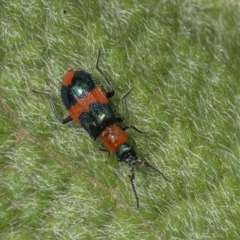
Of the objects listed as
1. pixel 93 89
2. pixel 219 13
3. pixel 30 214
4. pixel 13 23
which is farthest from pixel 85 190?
pixel 219 13

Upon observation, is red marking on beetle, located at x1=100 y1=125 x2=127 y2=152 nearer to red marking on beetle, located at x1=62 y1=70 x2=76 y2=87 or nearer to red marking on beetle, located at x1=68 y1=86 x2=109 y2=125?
red marking on beetle, located at x1=68 y1=86 x2=109 y2=125

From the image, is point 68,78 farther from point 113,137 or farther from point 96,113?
point 113,137

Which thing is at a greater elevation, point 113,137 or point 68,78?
point 68,78

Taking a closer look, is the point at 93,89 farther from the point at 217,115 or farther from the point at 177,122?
the point at 217,115

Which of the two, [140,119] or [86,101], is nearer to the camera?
[140,119]

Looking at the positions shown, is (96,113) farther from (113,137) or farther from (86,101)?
(113,137)

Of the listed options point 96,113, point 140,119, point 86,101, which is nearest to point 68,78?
point 86,101

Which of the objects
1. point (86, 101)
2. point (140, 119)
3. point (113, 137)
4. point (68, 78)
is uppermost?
point (68, 78)
